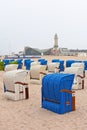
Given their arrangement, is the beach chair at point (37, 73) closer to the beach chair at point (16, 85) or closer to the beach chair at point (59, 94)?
the beach chair at point (16, 85)

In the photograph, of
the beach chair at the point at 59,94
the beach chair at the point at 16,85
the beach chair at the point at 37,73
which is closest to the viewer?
the beach chair at the point at 59,94

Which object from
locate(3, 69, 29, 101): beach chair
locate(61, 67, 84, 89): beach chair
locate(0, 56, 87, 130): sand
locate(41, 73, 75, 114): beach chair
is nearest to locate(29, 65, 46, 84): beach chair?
locate(61, 67, 84, 89): beach chair

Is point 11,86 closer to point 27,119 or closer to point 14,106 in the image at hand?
point 14,106

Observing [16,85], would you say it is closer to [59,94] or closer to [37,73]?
[59,94]

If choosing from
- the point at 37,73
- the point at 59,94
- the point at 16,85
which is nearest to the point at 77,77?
the point at 37,73

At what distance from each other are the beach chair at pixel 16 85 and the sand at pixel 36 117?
0.32 meters

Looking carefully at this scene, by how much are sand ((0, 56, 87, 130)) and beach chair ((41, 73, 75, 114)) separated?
20cm

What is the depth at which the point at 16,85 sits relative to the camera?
11219 millimetres

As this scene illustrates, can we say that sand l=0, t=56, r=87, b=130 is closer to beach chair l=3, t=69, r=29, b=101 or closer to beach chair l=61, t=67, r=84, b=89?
beach chair l=3, t=69, r=29, b=101

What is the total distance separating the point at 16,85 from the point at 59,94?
277cm

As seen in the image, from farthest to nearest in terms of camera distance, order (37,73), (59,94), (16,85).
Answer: (37,73) → (16,85) → (59,94)

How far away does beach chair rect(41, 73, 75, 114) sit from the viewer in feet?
29.6

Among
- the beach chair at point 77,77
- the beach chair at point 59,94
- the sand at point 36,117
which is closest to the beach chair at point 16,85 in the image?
the sand at point 36,117

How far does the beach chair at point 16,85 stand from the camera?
11227mm
